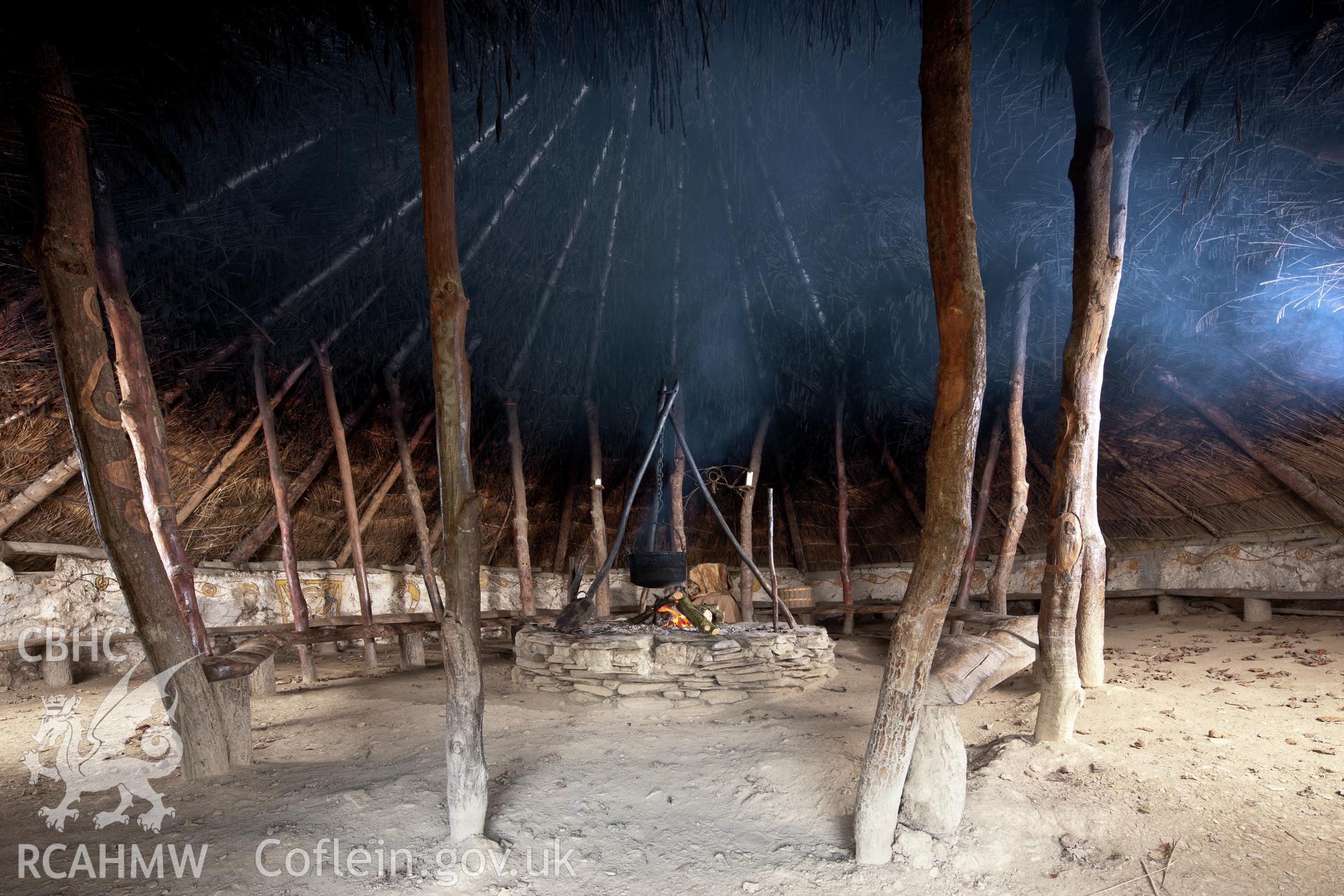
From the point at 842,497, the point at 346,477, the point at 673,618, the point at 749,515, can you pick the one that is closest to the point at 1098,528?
the point at 673,618

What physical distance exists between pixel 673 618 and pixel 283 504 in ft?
14.1

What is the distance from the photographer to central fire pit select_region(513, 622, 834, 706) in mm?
5441

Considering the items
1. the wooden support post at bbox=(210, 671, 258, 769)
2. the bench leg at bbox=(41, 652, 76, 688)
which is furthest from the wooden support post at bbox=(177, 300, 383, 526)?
the wooden support post at bbox=(210, 671, 258, 769)

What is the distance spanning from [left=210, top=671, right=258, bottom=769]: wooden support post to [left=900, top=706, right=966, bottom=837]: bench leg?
11.8ft

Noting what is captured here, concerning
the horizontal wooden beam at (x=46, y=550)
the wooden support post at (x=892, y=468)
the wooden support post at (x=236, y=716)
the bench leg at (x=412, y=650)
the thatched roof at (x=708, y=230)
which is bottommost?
the bench leg at (x=412, y=650)

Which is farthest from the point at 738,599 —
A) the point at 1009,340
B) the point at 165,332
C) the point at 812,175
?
the point at 165,332

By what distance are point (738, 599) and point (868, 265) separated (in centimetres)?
585

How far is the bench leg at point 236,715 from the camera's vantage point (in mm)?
3555

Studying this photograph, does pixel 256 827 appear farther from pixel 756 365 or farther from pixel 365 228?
pixel 756 365

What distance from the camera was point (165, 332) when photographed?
612cm

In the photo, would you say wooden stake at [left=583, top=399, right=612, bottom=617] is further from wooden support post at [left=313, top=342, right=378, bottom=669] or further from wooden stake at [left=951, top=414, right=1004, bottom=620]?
wooden stake at [left=951, top=414, right=1004, bottom=620]

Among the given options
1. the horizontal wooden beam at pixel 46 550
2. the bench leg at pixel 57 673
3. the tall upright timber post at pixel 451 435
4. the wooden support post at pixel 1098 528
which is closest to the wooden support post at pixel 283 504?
the horizontal wooden beam at pixel 46 550

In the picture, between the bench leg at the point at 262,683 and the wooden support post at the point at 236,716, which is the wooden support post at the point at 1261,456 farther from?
the bench leg at the point at 262,683

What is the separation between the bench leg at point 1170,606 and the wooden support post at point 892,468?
3.02 metres
